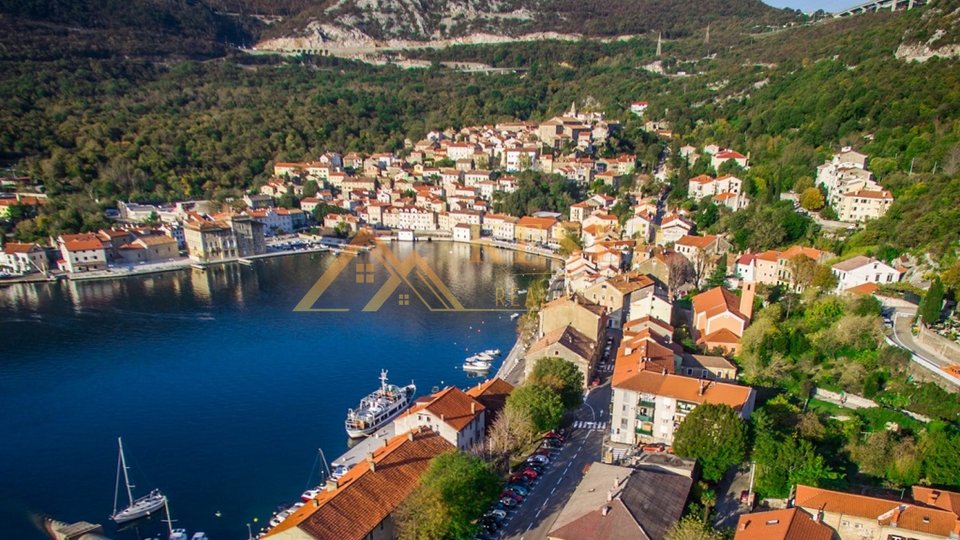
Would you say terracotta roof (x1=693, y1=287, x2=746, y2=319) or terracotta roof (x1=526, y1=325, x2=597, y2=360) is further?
terracotta roof (x1=693, y1=287, x2=746, y2=319)

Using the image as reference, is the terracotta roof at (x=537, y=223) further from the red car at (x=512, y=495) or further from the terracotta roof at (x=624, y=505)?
the terracotta roof at (x=624, y=505)

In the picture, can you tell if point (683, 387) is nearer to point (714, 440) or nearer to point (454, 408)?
point (714, 440)

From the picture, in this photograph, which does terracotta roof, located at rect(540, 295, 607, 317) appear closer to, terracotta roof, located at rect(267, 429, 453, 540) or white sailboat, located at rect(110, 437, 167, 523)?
terracotta roof, located at rect(267, 429, 453, 540)

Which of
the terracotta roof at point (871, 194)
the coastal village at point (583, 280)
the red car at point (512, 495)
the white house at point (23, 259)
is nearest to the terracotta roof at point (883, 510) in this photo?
the coastal village at point (583, 280)

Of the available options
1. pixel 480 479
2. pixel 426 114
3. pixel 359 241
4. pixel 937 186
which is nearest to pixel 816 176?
pixel 937 186

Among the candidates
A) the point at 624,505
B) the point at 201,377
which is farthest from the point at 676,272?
the point at 201,377

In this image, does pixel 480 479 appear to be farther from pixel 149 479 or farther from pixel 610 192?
pixel 610 192

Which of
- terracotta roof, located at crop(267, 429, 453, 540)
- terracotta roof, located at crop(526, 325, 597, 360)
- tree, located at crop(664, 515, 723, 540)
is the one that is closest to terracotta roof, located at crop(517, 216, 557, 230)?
terracotta roof, located at crop(526, 325, 597, 360)
